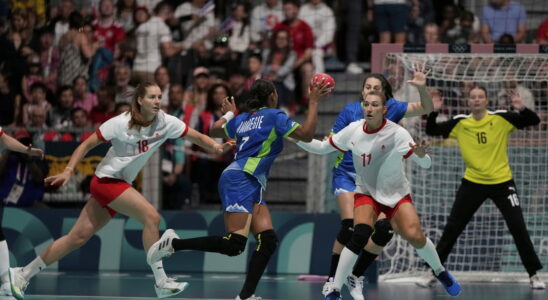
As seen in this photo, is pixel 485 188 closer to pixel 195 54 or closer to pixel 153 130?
pixel 153 130

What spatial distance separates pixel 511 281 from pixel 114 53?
729cm

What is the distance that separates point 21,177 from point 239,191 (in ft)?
18.0

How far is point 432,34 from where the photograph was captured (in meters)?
15.9

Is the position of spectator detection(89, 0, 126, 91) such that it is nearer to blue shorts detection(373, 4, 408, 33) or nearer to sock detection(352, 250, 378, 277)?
blue shorts detection(373, 4, 408, 33)

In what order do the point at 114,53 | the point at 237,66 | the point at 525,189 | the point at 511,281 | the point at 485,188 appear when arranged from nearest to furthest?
the point at 485,188 → the point at 511,281 → the point at 525,189 → the point at 237,66 → the point at 114,53

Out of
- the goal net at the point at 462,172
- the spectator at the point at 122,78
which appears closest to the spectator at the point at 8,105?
the spectator at the point at 122,78

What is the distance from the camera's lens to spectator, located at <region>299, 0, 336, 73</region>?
16.2 m

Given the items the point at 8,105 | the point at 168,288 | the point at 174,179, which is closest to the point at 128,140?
the point at 168,288

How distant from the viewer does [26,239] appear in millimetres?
13555

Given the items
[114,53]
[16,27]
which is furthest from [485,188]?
[16,27]

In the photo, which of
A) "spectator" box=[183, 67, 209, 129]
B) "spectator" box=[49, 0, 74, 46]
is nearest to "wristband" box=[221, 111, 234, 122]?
"spectator" box=[183, 67, 209, 129]

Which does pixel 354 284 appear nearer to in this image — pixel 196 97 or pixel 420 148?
pixel 420 148

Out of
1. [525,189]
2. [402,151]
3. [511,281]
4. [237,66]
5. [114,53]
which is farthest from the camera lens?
[114,53]

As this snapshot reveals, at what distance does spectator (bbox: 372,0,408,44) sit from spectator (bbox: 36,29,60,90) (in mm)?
5105
